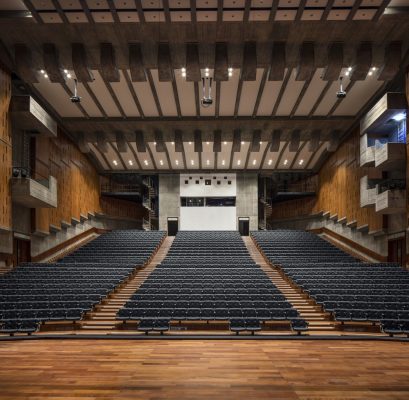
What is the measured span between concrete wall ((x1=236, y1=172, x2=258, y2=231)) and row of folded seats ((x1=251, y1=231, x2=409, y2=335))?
19.0ft

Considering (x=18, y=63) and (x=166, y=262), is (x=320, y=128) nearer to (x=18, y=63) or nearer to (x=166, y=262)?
(x=166, y=262)

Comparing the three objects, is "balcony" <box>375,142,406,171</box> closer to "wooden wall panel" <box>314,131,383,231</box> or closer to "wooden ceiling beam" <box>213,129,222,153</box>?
"wooden wall panel" <box>314,131,383,231</box>

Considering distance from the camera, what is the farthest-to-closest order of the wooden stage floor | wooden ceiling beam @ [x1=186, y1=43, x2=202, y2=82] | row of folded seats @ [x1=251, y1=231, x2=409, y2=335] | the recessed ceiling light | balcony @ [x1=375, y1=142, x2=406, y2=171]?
the recessed ceiling light, balcony @ [x1=375, y1=142, x2=406, y2=171], wooden ceiling beam @ [x1=186, y1=43, x2=202, y2=82], row of folded seats @ [x1=251, y1=231, x2=409, y2=335], the wooden stage floor

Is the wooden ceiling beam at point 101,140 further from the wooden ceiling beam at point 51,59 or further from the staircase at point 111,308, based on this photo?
the staircase at point 111,308

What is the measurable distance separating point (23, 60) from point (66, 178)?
259 inches

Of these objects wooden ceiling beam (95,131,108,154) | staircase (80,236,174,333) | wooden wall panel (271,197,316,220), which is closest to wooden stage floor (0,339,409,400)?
staircase (80,236,174,333)

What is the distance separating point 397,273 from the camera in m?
11.3

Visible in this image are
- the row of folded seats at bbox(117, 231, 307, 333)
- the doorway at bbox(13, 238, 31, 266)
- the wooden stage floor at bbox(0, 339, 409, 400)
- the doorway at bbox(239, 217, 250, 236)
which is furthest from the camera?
the doorway at bbox(239, 217, 250, 236)

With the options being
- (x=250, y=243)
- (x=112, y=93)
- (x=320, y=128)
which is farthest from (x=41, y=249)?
(x=320, y=128)

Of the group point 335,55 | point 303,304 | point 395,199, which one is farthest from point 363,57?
point 303,304

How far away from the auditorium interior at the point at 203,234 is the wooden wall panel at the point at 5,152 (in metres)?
0.06

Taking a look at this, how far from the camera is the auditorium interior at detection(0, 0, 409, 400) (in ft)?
17.4

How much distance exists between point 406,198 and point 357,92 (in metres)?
3.94

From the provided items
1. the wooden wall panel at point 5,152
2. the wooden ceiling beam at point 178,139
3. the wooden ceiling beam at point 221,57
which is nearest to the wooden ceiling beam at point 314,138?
the wooden ceiling beam at point 178,139
